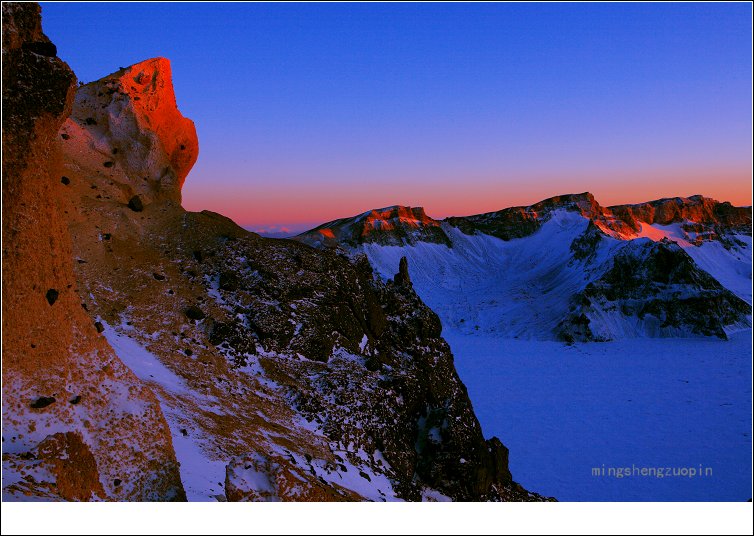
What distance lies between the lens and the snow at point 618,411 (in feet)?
64.8

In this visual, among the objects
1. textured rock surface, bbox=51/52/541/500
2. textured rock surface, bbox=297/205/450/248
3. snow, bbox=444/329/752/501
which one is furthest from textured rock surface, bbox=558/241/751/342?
textured rock surface, bbox=51/52/541/500

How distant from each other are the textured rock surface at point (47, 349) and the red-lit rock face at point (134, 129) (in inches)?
394

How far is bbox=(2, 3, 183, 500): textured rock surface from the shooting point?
7.46 metres

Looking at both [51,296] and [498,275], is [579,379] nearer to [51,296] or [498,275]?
[51,296]

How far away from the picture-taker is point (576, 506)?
892 centimetres

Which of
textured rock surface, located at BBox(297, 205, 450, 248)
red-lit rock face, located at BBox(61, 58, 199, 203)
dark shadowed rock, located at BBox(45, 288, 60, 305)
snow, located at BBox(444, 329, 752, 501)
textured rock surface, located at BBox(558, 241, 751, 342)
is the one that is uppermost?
red-lit rock face, located at BBox(61, 58, 199, 203)

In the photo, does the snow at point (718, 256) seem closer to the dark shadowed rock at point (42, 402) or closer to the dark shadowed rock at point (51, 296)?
the dark shadowed rock at point (51, 296)

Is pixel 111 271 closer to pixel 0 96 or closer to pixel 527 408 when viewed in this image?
pixel 0 96

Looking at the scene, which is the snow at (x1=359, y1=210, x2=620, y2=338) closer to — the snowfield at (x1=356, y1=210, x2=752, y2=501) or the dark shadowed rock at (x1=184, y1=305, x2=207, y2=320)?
the snowfield at (x1=356, y1=210, x2=752, y2=501)

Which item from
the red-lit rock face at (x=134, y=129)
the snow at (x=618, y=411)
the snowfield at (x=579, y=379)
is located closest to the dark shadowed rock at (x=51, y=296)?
the red-lit rock face at (x=134, y=129)

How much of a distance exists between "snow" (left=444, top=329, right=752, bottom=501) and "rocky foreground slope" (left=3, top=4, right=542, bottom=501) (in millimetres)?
4867

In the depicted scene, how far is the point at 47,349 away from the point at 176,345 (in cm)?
657

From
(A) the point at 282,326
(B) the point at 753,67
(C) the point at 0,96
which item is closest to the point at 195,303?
(A) the point at 282,326

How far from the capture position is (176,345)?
47.7 ft
